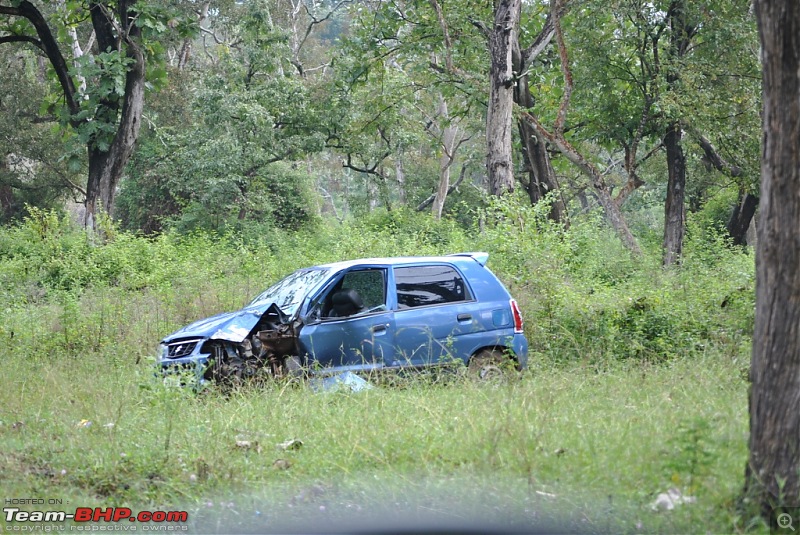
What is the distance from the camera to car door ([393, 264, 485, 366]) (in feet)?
30.3

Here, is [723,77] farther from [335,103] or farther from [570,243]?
[335,103]

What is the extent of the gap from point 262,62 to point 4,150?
1272 centimetres

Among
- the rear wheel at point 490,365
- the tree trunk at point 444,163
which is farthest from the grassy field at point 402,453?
the tree trunk at point 444,163

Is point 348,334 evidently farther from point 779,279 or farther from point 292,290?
point 779,279

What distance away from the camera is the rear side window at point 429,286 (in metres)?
9.55

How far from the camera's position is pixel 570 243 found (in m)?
15.1

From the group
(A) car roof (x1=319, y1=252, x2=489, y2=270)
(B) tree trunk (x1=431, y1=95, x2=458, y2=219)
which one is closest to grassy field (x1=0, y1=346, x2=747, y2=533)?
(A) car roof (x1=319, y1=252, x2=489, y2=270)

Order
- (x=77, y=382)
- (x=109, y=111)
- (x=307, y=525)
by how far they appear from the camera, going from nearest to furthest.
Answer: (x=307, y=525) → (x=77, y=382) → (x=109, y=111)

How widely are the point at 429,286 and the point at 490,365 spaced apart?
47.6 inches

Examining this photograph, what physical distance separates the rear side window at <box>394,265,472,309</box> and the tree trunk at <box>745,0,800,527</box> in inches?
204

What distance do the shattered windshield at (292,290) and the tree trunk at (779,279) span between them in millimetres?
5832

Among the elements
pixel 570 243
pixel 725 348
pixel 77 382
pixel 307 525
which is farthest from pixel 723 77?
pixel 307 525

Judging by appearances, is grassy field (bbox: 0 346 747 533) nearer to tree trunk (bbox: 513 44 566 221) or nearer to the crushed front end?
the crushed front end

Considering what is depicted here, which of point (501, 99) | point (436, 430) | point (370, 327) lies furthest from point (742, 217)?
point (436, 430)
